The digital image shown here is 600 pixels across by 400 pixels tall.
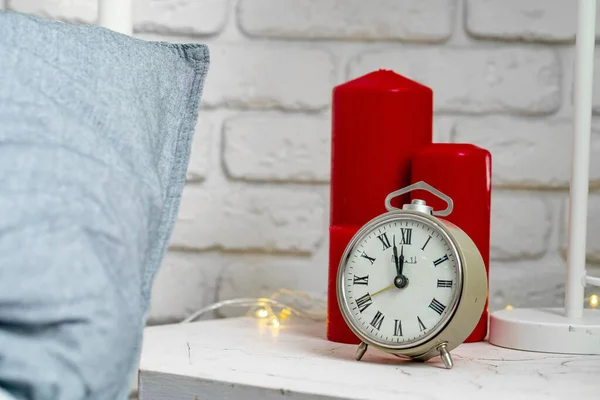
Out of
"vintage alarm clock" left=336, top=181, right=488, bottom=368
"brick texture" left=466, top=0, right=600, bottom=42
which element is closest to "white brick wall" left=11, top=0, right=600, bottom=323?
"brick texture" left=466, top=0, right=600, bottom=42

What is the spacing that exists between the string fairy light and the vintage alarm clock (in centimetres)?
33

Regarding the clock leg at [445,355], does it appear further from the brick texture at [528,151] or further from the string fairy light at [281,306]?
the brick texture at [528,151]

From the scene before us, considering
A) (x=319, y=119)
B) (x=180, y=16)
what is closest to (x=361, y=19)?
(x=319, y=119)

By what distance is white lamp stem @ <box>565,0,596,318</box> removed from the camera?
3.15 feet

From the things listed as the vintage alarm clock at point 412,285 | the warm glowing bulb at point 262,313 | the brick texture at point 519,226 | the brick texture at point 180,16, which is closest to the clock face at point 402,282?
the vintage alarm clock at point 412,285

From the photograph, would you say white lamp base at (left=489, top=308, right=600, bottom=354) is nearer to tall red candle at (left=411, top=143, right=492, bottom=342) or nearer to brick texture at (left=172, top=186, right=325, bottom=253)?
tall red candle at (left=411, top=143, right=492, bottom=342)

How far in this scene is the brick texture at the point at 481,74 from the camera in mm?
1251

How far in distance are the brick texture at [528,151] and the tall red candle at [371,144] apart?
27cm

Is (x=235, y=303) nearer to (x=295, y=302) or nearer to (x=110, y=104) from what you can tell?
(x=295, y=302)

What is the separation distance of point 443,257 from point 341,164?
0.23 metres

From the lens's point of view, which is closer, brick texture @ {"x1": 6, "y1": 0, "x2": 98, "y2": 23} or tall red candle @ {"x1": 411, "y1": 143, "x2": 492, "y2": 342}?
tall red candle @ {"x1": 411, "y1": 143, "x2": 492, "y2": 342}

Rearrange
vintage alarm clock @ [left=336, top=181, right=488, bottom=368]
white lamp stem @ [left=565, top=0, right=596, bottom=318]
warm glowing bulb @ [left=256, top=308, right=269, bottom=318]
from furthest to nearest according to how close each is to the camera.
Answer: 1. warm glowing bulb @ [left=256, top=308, right=269, bottom=318]
2. white lamp stem @ [left=565, top=0, right=596, bottom=318]
3. vintage alarm clock @ [left=336, top=181, right=488, bottom=368]

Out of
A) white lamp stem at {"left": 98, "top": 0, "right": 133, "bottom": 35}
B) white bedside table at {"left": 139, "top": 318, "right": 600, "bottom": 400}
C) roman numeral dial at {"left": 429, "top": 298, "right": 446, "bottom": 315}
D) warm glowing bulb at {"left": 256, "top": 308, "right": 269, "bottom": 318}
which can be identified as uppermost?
white lamp stem at {"left": 98, "top": 0, "right": 133, "bottom": 35}

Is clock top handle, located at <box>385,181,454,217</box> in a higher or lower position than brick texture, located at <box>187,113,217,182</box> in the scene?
lower
